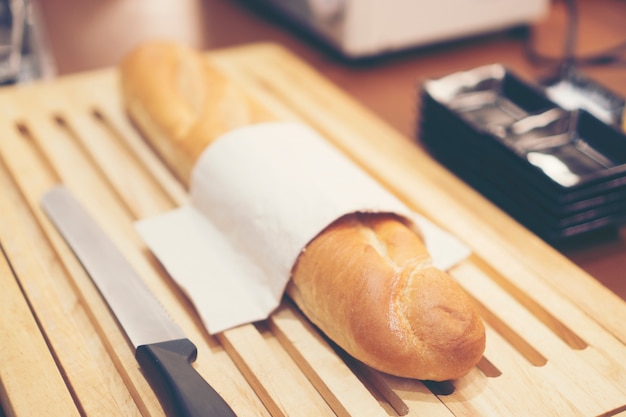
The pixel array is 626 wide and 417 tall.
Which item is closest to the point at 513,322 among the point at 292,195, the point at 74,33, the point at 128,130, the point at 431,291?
the point at 431,291

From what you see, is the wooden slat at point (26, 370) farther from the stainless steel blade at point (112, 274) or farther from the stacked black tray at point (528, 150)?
the stacked black tray at point (528, 150)

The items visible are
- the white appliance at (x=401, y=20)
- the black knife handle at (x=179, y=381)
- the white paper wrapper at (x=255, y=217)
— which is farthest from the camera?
the white appliance at (x=401, y=20)

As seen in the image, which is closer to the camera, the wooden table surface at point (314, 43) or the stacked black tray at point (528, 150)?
the stacked black tray at point (528, 150)

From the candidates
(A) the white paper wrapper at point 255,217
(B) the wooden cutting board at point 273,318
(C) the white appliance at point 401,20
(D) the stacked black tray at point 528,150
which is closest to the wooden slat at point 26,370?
(B) the wooden cutting board at point 273,318

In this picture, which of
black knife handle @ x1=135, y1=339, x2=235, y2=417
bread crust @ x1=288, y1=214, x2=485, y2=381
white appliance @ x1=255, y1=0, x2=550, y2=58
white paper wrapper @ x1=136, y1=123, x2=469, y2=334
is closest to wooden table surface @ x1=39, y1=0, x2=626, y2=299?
white appliance @ x1=255, y1=0, x2=550, y2=58

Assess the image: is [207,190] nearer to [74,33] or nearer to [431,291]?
[431,291]

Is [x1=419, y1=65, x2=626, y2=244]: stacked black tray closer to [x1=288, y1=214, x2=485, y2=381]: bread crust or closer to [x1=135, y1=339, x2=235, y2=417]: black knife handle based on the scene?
[x1=288, y1=214, x2=485, y2=381]: bread crust

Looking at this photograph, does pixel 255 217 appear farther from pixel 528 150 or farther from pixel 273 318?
pixel 528 150
